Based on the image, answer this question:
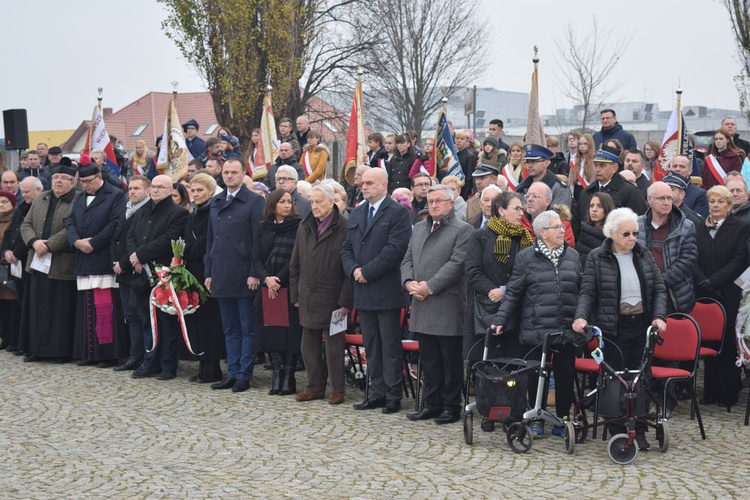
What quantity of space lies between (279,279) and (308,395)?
3.73ft

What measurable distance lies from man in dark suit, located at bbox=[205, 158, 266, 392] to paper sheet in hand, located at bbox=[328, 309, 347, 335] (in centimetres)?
107

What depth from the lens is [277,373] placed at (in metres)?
10.7

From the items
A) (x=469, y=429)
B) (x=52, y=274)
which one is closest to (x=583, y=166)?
(x=469, y=429)

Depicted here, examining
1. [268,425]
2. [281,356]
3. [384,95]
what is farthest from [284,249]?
[384,95]

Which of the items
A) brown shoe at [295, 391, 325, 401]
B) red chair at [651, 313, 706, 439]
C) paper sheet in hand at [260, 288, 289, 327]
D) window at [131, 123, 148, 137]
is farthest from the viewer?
window at [131, 123, 148, 137]

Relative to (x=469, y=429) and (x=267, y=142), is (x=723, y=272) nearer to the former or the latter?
(x=469, y=429)

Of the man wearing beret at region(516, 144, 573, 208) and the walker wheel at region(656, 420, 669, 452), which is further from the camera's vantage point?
the man wearing beret at region(516, 144, 573, 208)

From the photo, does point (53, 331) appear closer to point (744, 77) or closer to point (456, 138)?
point (456, 138)

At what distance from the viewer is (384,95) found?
43.9 metres

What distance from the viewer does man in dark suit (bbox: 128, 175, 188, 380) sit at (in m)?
11.5

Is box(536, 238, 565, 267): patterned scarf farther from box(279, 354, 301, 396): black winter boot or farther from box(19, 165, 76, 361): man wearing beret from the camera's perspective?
box(19, 165, 76, 361): man wearing beret

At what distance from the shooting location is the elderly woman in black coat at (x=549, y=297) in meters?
8.51

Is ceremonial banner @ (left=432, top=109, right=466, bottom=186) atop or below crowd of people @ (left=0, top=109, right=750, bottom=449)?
atop

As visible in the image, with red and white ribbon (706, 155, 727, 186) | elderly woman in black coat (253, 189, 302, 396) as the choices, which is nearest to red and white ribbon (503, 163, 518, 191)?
red and white ribbon (706, 155, 727, 186)
